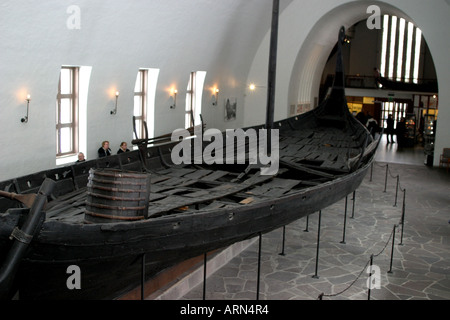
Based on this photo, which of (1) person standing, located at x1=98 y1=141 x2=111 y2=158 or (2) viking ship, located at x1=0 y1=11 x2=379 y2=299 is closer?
(2) viking ship, located at x1=0 y1=11 x2=379 y2=299

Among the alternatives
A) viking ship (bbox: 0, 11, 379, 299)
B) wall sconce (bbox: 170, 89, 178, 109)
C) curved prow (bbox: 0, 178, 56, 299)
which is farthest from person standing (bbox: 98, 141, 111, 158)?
curved prow (bbox: 0, 178, 56, 299)

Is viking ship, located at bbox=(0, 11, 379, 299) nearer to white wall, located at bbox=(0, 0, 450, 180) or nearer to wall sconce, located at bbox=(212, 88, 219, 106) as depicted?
white wall, located at bbox=(0, 0, 450, 180)

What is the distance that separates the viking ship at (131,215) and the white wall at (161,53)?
140 inches

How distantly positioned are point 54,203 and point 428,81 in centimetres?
2851

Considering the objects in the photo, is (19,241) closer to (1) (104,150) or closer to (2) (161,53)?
(1) (104,150)

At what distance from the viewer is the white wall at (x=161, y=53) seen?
10391 mm

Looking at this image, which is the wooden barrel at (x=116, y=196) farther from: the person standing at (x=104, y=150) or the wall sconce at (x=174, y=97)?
the wall sconce at (x=174, y=97)

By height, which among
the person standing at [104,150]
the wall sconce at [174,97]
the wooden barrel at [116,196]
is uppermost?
the wall sconce at [174,97]

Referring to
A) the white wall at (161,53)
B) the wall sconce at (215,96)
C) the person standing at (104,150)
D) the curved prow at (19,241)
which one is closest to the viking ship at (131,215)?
the curved prow at (19,241)

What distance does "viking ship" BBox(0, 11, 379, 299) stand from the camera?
14.6 ft

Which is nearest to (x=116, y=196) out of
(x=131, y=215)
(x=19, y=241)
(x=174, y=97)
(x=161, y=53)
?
(x=131, y=215)

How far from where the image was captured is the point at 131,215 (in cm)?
520

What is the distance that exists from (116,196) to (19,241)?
107 cm

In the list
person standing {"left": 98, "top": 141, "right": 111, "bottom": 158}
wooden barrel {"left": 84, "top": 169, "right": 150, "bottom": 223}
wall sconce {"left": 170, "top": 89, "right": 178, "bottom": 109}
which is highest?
wall sconce {"left": 170, "top": 89, "right": 178, "bottom": 109}
